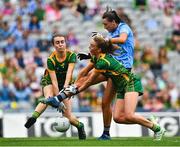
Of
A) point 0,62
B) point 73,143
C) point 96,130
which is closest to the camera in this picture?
point 73,143

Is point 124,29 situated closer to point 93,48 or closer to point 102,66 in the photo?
point 93,48

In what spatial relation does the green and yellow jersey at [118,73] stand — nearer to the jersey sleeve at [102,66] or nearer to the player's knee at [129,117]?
the jersey sleeve at [102,66]

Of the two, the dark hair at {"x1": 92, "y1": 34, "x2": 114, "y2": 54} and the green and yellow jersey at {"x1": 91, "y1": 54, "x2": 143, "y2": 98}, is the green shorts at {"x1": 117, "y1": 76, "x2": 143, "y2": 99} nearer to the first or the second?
the green and yellow jersey at {"x1": 91, "y1": 54, "x2": 143, "y2": 98}

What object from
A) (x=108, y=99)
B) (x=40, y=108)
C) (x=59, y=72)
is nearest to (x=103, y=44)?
(x=108, y=99)

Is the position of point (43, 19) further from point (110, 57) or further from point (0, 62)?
point (110, 57)

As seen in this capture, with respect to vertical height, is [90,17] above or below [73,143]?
above

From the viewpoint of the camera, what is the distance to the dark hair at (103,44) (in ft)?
49.1

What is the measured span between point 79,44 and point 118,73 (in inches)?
476

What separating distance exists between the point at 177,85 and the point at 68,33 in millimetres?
3617

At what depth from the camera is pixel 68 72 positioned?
1611 centimetres

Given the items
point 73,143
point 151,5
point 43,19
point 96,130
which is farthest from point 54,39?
point 151,5

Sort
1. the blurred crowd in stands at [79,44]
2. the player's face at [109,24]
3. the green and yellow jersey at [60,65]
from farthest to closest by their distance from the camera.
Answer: the blurred crowd in stands at [79,44], the green and yellow jersey at [60,65], the player's face at [109,24]

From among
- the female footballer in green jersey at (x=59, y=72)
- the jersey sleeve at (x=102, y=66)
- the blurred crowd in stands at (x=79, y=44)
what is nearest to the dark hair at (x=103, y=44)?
the jersey sleeve at (x=102, y=66)

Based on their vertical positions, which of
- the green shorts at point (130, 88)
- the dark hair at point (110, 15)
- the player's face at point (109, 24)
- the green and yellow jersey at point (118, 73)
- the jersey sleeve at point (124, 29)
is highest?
the dark hair at point (110, 15)
